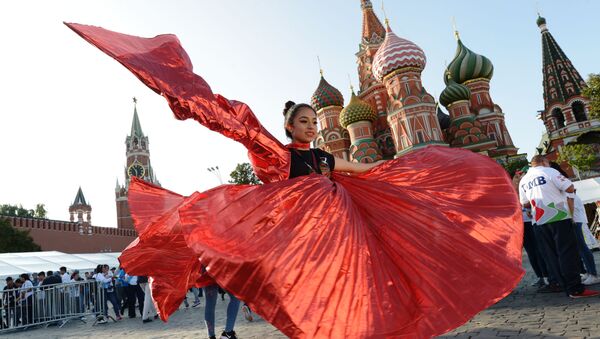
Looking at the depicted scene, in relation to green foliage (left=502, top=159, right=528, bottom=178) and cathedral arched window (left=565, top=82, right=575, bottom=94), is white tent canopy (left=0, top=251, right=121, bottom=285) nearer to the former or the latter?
green foliage (left=502, top=159, right=528, bottom=178)

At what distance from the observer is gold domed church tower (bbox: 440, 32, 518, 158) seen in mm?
38219

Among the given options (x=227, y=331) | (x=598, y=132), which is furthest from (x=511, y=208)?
(x=598, y=132)

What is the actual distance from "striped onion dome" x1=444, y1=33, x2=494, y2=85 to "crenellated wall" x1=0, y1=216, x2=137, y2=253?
38.5 meters

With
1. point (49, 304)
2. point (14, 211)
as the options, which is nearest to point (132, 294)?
point (49, 304)

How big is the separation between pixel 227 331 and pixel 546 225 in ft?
12.8

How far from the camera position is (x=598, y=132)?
3594cm

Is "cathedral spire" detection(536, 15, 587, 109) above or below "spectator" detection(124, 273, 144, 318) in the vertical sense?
above

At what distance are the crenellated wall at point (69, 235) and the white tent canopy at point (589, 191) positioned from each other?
40.6 meters

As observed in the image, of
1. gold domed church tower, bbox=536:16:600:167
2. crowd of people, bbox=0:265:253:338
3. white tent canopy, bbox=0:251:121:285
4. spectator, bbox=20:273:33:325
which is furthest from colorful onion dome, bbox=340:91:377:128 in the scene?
spectator, bbox=20:273:33:325

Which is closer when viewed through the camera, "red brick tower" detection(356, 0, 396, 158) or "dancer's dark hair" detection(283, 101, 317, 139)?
"dancer's dark hair" detection(283, 101, 317, 139)

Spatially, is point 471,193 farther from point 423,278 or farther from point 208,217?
point 208,217

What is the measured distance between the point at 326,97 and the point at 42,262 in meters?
28.0

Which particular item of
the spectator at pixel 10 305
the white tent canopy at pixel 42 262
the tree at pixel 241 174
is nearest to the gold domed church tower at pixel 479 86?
the tree at pixel 241 174

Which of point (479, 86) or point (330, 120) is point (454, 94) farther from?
point (330, 120)
